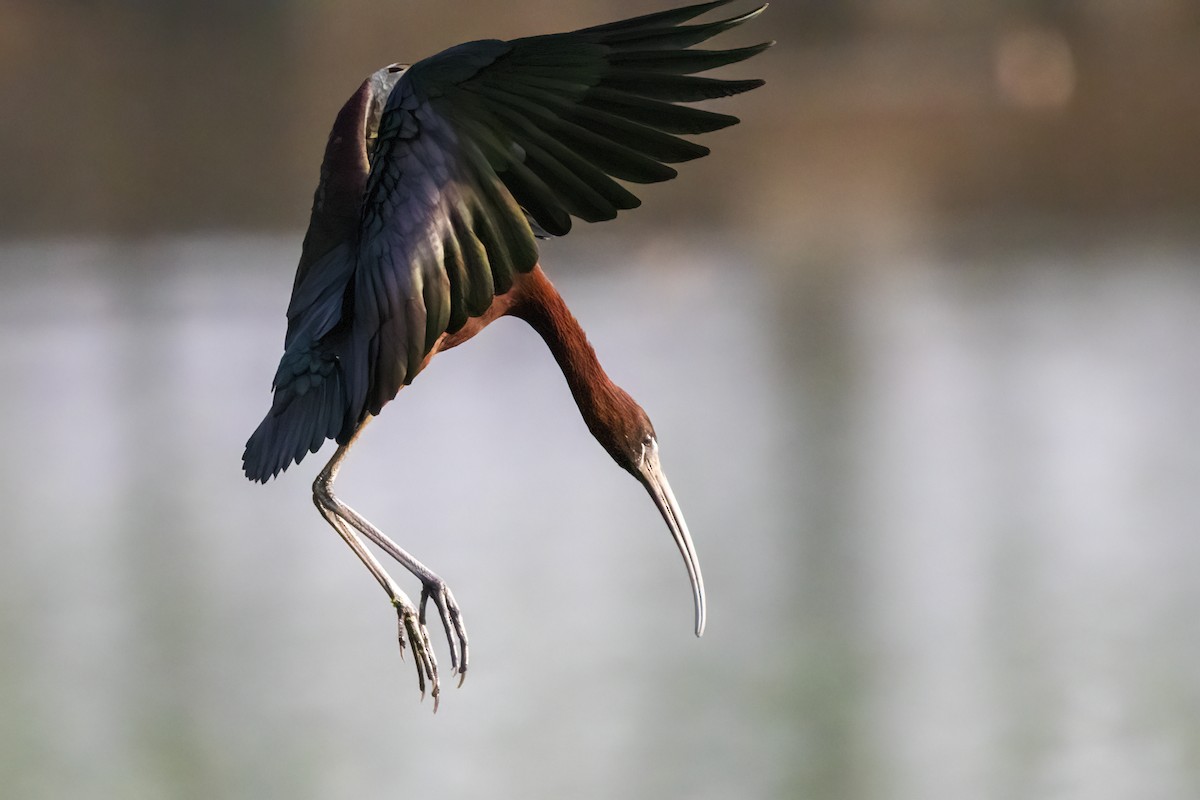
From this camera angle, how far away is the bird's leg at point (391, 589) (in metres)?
1.28

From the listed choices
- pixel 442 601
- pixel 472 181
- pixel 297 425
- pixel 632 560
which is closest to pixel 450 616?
pixel 442 601

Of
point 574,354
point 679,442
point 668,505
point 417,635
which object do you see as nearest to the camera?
point 417,635

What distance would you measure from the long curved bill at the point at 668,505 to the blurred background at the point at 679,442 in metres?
2.30

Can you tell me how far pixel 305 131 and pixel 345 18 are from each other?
54cm

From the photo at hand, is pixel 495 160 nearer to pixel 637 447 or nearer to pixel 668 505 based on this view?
pixel 637 447

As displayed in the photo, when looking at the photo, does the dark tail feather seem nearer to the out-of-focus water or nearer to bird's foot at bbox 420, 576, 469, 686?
bird's foot at bbox 420, 576, 469, 686

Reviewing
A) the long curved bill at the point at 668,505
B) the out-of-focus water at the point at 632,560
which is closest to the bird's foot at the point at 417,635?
the long curved bill at the point at 668,505

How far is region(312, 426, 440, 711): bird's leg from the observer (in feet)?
4.19

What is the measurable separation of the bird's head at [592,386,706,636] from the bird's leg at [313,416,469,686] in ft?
0.75

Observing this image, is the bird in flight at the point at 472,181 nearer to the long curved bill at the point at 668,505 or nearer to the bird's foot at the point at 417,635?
the bird's foot at the point at 417,635

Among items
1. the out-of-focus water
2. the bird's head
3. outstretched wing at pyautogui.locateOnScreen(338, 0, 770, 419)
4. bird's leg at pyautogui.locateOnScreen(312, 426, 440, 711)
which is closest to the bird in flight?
outstretched wing at pyautogui.locateOnScreen(338, 0, 770, 419)

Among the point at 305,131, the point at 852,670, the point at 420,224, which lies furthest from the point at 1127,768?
the point at 305,131

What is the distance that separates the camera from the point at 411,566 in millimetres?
1318

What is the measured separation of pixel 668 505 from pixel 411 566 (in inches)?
13.0
